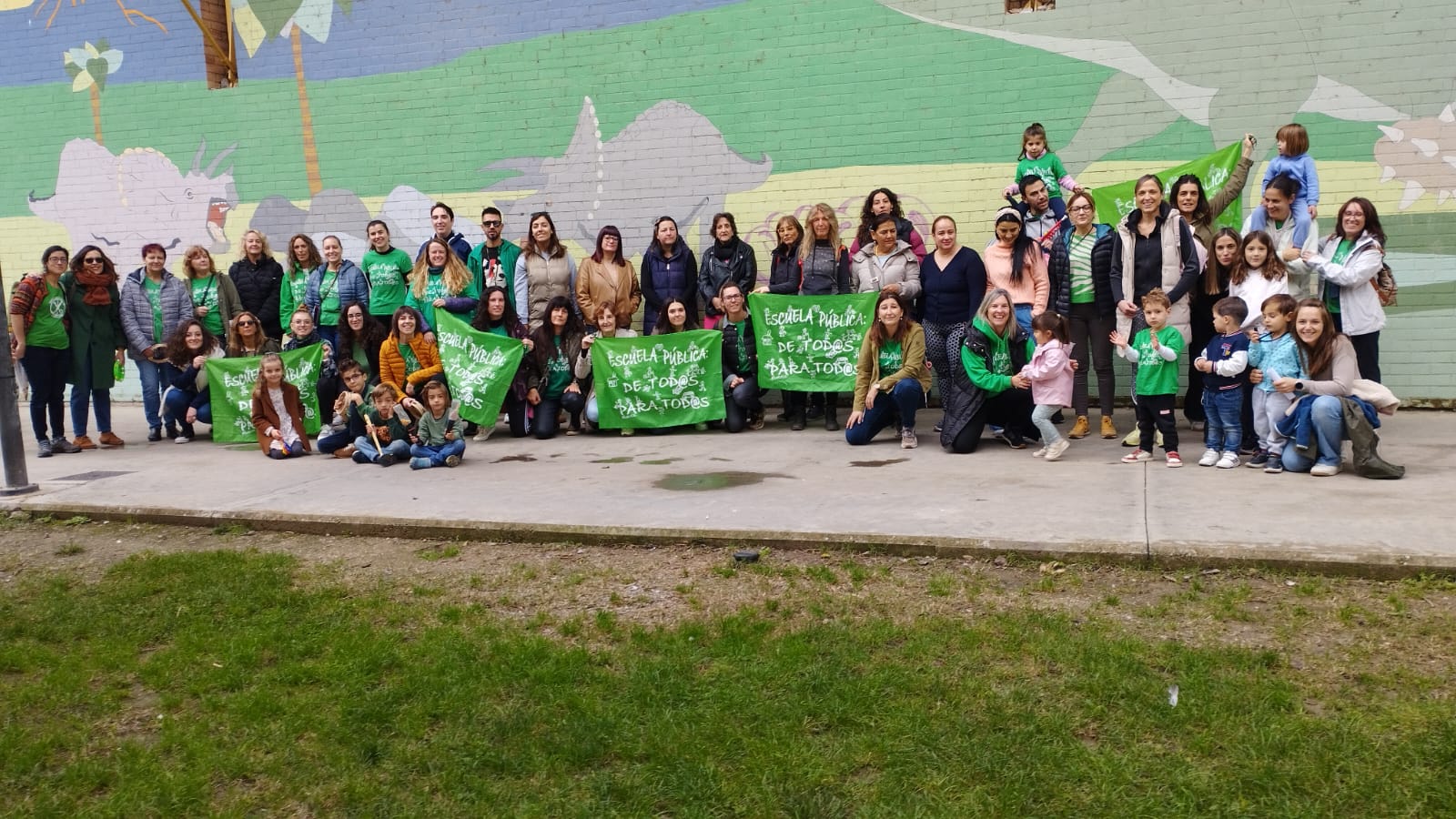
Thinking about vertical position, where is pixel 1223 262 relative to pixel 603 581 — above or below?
above

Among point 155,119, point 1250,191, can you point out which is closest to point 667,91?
point 1250,191

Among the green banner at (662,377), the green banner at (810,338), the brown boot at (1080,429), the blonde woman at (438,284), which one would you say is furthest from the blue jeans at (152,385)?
the brown boot at (1080,429)

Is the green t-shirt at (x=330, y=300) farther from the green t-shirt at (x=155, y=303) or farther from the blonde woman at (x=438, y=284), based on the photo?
the green t-shirt at (x=155, y=303)

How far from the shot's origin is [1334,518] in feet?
17.0

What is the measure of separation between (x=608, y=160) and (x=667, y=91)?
3.01ft

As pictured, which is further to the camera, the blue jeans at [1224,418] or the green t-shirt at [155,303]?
the green t-shirt at [155,303]

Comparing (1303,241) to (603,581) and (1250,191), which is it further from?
(603,581)

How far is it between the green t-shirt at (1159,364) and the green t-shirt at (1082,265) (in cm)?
97

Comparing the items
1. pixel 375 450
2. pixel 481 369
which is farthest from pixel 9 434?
pixel 481 369

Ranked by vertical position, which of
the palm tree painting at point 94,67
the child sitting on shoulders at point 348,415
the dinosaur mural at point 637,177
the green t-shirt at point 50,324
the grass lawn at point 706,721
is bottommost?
the grass lawn at point 706,721

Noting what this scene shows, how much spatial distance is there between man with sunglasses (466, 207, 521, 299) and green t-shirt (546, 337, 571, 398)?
0.89m

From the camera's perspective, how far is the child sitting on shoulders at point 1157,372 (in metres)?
6.99

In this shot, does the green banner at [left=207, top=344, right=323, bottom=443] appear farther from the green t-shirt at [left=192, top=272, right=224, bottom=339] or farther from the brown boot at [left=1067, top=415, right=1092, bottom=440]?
the brown boot at [left=1067, top=415, right=1092, bottom=440]

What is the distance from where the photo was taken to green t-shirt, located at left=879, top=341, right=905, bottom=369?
8.29 meters
